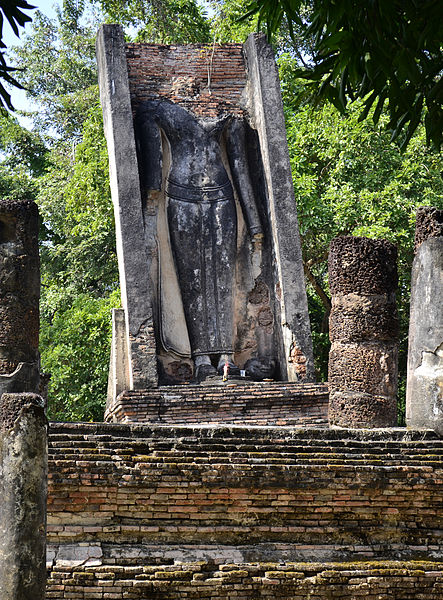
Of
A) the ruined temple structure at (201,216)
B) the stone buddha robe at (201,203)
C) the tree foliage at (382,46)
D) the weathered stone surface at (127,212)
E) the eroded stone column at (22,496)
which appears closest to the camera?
the tree foliage at (382,46)

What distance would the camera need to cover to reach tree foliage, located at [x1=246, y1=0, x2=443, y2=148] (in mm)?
5933

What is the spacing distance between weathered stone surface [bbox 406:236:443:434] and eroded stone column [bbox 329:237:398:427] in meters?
0.42

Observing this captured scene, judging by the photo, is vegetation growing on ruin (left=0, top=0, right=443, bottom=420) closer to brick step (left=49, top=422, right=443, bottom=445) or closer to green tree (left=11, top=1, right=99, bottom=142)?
green tree (left=11, top=1, right=99, bottom=142)

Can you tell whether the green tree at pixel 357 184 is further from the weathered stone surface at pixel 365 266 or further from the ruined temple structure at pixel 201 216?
the weathered stone surface at pixel 365 266

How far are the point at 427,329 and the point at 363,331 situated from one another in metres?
0.75

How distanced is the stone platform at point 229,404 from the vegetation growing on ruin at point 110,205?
5.83 meters

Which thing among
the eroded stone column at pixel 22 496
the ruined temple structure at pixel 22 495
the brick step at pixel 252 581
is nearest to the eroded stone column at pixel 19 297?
the brick step at pixel 252 581

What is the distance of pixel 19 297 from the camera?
9.48 meters

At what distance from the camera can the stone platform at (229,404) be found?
10609mm

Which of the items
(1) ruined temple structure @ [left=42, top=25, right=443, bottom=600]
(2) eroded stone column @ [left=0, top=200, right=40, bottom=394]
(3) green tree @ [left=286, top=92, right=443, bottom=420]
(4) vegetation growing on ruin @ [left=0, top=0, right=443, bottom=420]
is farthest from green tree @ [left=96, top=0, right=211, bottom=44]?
(2) eroded stone column @ [left=0, top=200, right=40, bottom=394]

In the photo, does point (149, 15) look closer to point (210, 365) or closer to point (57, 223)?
point (57, 223)

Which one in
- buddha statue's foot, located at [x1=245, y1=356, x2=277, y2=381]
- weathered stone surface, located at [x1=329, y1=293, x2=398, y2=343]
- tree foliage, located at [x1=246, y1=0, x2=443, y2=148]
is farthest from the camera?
buddha statue's foot, located at [x1=245, y1=356, x2=277, y2=381]


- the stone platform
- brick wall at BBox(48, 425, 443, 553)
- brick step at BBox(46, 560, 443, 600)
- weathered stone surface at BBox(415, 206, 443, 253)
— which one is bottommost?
brick step at BBox(46, 560, 443, 600)

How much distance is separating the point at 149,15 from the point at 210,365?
10.8 metres
